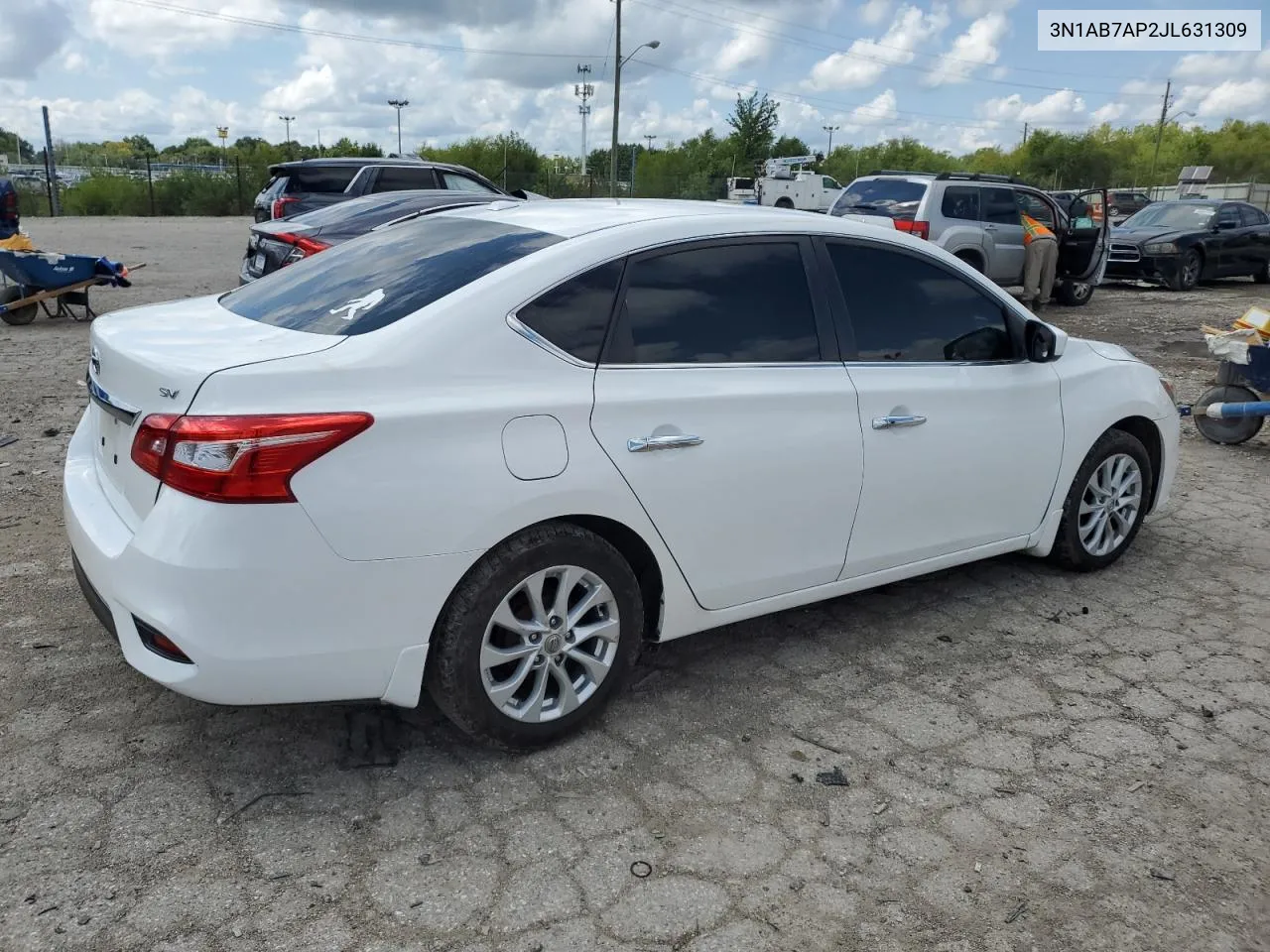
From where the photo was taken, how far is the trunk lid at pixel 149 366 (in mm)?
2709

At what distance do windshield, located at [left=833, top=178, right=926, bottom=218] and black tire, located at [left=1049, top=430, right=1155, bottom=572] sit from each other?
30.7ft

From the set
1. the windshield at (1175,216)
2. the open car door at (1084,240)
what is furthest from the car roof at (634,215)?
the windshield at (1175,216)

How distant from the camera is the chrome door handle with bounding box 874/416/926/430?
12.1 ft

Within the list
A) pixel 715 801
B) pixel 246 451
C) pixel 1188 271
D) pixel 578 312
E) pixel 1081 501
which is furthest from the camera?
pixel 1188 271

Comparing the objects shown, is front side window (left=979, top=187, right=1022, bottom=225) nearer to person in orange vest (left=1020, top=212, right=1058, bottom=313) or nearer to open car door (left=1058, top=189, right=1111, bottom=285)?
person in orange vest (left=1020, top=212, right=1058, bottom=313)

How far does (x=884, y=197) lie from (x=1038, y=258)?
2396 millimetres

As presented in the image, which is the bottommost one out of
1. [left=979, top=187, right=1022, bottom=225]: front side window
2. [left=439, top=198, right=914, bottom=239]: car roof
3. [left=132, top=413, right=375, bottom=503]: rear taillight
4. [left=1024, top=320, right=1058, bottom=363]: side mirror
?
[left=132, top=413, right=375, bottom=503]: rear taillight

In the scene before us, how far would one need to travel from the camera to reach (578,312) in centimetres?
311

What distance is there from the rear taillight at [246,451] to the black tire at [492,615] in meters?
0.56

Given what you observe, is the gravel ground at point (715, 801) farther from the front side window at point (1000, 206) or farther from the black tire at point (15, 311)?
the front side window at point (1000, 206)

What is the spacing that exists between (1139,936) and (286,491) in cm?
239

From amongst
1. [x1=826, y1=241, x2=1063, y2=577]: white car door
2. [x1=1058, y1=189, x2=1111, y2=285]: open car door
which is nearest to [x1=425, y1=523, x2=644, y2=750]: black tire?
[x1=826, y1=241, x2=1063, y2=577]: white car door

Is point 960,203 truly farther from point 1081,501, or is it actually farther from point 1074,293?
point 1081,501

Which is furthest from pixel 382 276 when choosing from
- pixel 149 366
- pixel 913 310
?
pixel 913 310
